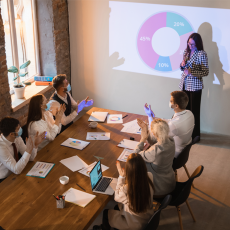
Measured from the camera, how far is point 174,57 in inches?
197

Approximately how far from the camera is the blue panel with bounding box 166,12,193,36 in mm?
4762

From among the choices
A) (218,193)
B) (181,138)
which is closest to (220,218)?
(218,193)

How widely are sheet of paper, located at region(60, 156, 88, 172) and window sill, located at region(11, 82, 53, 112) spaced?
190 cm

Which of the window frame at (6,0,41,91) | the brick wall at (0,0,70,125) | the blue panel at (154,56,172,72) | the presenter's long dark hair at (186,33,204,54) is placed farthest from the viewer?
the blue panel at (154,56,172,72)

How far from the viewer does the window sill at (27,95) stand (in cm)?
449

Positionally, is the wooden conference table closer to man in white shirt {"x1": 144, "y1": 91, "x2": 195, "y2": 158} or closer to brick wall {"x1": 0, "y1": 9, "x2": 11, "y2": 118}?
man in white shirt {"x1": 144, "y1": 91, "x2": 195, "y2": 158}

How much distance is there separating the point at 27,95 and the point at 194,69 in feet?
9.23

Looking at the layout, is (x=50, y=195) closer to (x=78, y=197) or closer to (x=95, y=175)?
(x=78, y=197)

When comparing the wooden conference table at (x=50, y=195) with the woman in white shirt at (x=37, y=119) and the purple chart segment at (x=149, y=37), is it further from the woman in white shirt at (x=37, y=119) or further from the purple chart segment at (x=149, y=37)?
the purple chart segment at (x=149, y=37)

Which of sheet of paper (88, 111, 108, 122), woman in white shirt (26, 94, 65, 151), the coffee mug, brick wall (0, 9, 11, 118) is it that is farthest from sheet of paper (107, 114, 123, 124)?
brick wall (0, 9, 11, 118)

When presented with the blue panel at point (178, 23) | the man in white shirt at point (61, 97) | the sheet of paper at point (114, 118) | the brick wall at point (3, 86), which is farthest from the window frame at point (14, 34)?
the blue panel at point (178, 23)

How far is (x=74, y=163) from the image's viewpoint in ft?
9.44

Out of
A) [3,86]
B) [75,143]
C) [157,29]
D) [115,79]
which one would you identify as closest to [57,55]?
[115,79]

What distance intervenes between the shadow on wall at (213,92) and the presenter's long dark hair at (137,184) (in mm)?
3165
